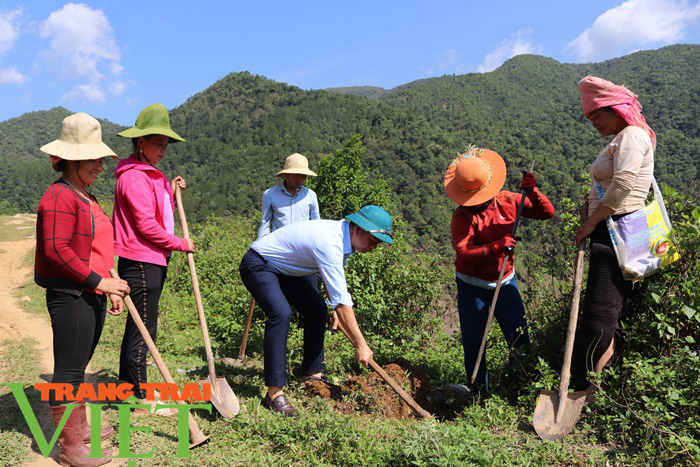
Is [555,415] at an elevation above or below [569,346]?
below

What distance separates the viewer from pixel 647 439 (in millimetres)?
2582

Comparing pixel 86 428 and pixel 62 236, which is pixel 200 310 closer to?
pixel 86 428

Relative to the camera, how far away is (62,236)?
98.4 inches

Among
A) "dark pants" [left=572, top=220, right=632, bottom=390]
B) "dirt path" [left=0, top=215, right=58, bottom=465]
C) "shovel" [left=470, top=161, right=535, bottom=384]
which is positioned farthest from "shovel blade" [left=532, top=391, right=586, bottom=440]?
"dirt path" [left=0, top=215, right=58, bottom=465]

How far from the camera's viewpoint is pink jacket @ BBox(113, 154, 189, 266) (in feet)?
10.0

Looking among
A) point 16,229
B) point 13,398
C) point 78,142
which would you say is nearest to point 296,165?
point 78,142

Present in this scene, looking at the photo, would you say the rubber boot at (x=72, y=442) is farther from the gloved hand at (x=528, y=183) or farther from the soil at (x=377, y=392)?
the gloved hand at (x=528, y=183)

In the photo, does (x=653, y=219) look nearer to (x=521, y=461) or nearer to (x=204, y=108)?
(x=521, y=461)

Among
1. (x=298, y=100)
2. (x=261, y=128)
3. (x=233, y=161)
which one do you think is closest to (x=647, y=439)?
(x=233, y=161)

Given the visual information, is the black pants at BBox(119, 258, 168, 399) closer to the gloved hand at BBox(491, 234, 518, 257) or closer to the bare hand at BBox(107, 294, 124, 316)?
the bare hand at BBox(107, 294, 124, 316)

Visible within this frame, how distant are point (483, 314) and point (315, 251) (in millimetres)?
1322

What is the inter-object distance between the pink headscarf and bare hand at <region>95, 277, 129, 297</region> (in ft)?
9.80

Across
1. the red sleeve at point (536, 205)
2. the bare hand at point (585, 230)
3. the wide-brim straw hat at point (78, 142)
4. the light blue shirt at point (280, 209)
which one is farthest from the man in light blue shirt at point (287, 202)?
the bare hand at point (585, 230)

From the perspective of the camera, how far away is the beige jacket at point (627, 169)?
2.72 meters
